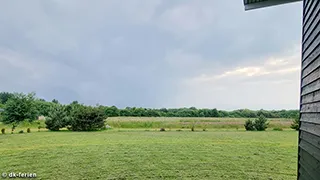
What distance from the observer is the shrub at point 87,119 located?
1373cm

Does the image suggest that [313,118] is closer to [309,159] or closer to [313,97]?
[313,97]

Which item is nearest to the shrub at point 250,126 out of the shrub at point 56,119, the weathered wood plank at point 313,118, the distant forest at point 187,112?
the distant forest at point 187,112

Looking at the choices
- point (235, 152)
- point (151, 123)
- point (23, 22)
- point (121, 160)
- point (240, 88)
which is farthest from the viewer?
point (240, 88)

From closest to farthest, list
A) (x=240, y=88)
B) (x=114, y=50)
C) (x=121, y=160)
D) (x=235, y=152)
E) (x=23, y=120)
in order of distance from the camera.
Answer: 1. (x=121, y=160)
2. (x=235, y=152)
3. (x=23, y=120)
4. (x=114, y=50)
5. (x=240, y=88)

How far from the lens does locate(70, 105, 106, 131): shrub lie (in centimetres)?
1373

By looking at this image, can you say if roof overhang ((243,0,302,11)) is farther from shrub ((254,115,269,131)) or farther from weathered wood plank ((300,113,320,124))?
shrub ((254,115,269,131))

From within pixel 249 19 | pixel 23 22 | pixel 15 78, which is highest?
pixel 249 19

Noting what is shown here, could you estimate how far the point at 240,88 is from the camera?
56.3ft

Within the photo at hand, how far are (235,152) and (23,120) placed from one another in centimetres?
1163

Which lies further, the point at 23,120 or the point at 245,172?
the point at 23,120

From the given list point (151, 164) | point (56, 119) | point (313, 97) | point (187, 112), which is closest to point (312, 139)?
point (313, 97)

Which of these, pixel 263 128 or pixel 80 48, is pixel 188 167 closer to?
pixel 80 48

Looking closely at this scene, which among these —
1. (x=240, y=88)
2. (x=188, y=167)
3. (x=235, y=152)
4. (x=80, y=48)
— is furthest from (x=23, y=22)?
(x=240, y=88)

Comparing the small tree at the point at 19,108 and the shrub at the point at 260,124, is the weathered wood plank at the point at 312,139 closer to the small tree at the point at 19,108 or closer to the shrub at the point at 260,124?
the small tree at the point at 19,108
